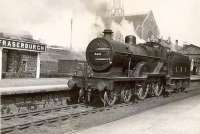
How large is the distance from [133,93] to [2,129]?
719 centimetres

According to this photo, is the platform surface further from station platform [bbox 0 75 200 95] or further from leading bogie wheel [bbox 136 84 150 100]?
station platform [bbox 0 75 200 95]

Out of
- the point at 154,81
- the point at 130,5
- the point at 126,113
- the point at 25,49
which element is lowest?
the point at 126,113

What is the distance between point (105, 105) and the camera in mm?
12273

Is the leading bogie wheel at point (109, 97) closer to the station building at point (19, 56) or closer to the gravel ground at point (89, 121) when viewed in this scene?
the gravel ground at point (89, 121)

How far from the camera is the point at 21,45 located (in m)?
23.2

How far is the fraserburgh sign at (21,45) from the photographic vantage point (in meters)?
21.4

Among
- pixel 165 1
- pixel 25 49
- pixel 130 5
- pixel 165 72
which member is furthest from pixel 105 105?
pixel 25 49

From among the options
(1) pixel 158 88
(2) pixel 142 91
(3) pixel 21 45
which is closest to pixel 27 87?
(2) pixel 142 91

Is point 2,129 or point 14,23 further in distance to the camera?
point 14,23

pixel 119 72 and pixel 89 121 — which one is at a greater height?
pixel 119 72

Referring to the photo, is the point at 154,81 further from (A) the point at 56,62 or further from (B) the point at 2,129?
(A) the point at 56,62

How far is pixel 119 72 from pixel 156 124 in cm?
440

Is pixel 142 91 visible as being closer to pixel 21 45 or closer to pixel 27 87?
pixel 27 87

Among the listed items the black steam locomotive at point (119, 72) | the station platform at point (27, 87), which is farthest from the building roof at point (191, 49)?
the station platform at point (27, 87)
